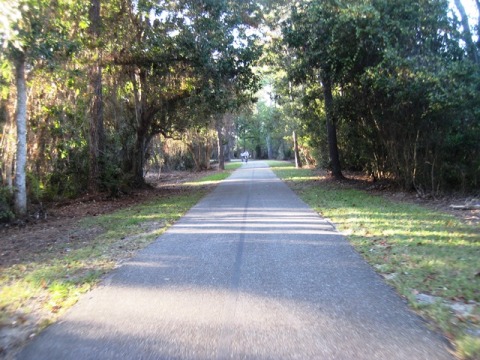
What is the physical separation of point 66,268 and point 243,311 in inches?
143

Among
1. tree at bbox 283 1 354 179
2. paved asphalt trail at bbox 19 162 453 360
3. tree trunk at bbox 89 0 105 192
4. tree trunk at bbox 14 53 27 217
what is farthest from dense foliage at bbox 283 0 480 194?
tree trunk at bbox 14 53 27 217

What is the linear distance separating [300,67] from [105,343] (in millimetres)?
14531

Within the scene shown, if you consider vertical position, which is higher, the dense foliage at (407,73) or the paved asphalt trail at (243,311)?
the dense foliage at (407,73)

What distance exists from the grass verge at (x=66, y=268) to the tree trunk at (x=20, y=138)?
1.79 metres

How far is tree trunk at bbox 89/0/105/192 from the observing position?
1573 centimetres

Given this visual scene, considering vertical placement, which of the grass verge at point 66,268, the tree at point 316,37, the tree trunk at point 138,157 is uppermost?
the tree at point 316,37

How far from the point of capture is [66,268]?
6.95m

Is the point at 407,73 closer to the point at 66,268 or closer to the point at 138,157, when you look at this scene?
the point at 66,268

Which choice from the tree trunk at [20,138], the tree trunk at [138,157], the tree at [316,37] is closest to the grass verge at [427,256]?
the tree at [316,37]

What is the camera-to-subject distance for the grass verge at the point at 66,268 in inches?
195

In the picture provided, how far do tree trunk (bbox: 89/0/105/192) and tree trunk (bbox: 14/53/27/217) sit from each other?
14.1ft

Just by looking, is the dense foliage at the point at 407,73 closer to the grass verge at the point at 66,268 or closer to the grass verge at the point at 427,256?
the grass verge at the point at 427,256

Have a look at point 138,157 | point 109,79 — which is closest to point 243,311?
point 109,79

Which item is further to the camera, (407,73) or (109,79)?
(109,79)
